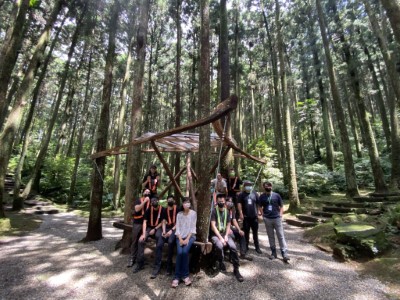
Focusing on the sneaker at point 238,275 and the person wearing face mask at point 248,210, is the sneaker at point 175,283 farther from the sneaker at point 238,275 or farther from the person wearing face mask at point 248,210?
the person wearing face mask at point 248,210

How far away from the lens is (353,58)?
50.1 feet

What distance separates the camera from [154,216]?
577cm

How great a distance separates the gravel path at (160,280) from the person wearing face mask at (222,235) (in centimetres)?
27

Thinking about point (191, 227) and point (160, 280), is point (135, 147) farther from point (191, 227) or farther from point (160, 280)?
point (160, 280)

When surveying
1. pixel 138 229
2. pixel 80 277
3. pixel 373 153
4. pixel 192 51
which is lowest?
pixel 80 277

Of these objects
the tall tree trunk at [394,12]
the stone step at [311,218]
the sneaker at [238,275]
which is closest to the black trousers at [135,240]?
the sneaker at [238,275]

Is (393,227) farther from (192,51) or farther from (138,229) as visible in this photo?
(192,51)

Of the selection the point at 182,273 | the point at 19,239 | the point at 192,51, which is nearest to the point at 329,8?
the point at 192,51

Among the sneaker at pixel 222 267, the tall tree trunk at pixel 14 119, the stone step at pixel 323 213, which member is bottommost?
the sneaker at pixel 222 267

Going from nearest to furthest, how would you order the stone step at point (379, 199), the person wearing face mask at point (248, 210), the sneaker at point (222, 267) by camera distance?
1. the sneaker at point (222, 267)
2. the person wearing face mask at point (248, 210)
3. the stone step at point (379, 199)

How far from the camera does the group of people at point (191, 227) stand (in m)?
4.89

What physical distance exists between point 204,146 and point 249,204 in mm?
2094

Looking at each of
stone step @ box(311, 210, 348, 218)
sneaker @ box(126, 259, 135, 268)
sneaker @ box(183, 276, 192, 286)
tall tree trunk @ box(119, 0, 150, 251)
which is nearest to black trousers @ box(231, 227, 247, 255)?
sneaker @ box(183, 276, 192, 286)

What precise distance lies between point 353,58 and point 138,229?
1684 cm
